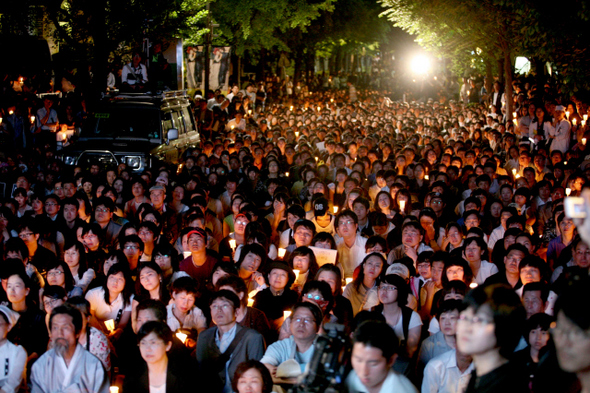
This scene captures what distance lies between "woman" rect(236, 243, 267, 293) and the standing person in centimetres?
402

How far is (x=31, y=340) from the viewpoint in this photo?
19.6 feet

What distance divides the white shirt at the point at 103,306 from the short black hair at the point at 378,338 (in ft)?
11.0

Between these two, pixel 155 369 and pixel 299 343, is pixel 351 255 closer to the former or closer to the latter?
pixel 299 343

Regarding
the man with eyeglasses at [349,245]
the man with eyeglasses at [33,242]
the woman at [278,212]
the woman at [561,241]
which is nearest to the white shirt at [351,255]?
the man with eyeglasses at [349,245]

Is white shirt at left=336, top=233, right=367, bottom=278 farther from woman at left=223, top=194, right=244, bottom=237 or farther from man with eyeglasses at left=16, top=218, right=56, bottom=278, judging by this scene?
man with eyeglasses at left=16, top=218, right=56, bottom=278

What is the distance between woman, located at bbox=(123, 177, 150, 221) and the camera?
10.2m

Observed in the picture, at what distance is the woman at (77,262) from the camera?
725 cm

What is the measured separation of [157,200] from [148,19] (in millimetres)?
8938

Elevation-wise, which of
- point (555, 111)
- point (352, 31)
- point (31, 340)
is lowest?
point (31, 340)

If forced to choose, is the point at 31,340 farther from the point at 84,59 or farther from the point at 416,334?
the point at 84,59

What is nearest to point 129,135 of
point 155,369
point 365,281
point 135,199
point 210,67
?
point 135,199

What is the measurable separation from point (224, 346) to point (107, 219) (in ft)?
14.4

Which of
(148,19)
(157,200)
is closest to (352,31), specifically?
(148,19)

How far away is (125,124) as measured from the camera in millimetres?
13594
